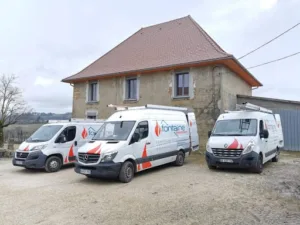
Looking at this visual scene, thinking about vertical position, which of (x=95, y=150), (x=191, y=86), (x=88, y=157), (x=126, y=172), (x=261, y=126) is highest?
(x=191, y=86)

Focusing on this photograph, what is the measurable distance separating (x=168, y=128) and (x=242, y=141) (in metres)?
2.76

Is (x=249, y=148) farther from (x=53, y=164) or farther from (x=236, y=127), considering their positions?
(x=53, y=164)

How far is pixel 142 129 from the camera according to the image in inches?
347

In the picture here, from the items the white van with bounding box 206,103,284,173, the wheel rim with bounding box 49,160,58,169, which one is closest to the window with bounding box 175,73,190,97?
the white van with bounding box 206,103,284,173

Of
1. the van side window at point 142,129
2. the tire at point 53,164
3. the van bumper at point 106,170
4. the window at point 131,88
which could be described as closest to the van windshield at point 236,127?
the van side window at point 142,129

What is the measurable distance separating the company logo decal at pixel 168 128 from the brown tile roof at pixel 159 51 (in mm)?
4966

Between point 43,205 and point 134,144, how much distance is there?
3.28m

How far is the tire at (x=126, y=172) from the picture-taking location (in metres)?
7.72

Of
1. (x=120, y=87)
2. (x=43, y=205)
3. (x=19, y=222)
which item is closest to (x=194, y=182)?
(x=43, y=205)

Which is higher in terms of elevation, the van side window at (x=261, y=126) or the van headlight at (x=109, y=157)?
the van side window at (x=261, y=126)

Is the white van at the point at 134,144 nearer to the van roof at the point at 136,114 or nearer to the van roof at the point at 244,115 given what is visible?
the van roof at the point at 136,114

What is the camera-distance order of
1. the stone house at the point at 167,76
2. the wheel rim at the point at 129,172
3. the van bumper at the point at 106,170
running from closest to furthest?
the van bumper at the point at 106,170 < the wheel rim at the point at 129,172 < the stone house at the point at 167,76

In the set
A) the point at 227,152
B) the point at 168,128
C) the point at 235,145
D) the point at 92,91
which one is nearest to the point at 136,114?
the point at 168,128

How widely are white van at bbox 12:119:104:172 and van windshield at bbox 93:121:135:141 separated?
235 centimetres
